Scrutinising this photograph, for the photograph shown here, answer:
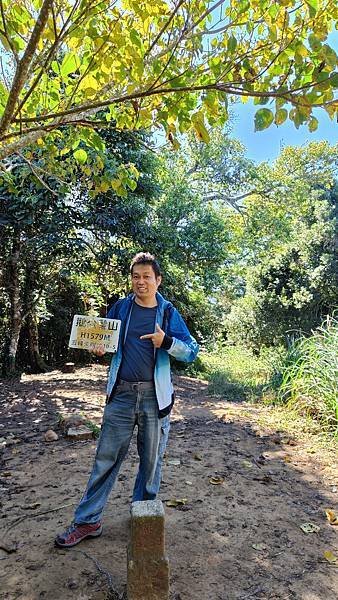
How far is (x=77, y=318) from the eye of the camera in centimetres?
252

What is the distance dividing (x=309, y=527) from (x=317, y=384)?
2.65m

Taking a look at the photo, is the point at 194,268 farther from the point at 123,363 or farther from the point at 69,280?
the point at 123,363

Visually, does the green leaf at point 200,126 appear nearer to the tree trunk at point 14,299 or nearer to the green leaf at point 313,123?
the green leaf at point 313,123

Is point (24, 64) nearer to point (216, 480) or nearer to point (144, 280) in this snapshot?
point (144, 280)

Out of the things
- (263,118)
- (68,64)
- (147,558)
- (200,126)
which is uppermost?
(68,64)

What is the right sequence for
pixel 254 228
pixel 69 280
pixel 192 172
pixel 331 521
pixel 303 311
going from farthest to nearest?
pixel 192 172 < pixel 254 228 < pixel 303 311 < pixel 69 280 < pixel 331 521

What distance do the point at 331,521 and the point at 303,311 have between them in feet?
30.3

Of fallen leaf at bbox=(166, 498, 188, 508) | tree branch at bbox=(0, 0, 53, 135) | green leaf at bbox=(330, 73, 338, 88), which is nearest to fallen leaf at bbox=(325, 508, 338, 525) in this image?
fallen leaf at bbox=(166, 498, 188, 508)

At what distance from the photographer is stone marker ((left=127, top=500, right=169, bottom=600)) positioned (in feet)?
6.24

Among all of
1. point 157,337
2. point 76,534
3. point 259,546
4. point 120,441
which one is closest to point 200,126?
point 157,337

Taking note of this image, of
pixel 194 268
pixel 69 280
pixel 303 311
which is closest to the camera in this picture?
pixel 69 280

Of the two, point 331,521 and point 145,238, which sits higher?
point 145,238

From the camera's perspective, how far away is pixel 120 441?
252 cm

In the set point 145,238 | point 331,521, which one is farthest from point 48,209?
point 331,521
